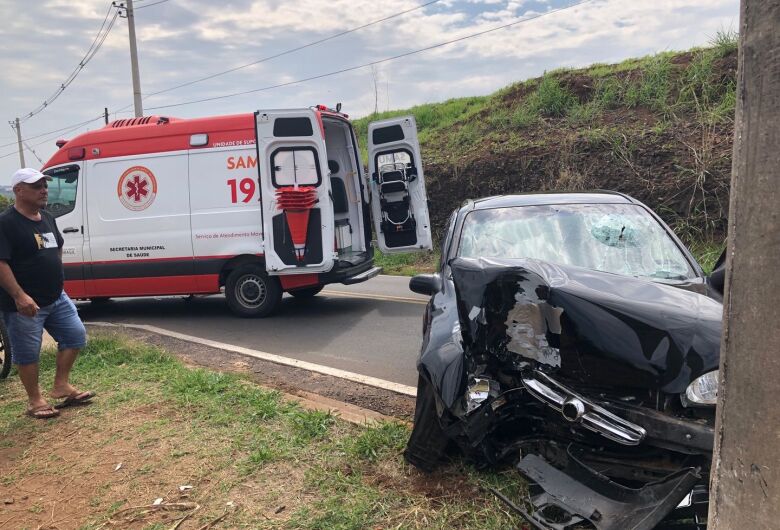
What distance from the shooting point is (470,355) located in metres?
2.67

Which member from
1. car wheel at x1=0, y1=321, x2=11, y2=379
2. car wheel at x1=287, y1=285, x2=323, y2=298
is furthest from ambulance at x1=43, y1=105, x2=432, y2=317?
car wheel at x1=0, y1=321, x2=11, y2=379

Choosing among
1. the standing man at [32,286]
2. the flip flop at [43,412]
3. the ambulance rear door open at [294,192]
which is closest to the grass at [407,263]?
the ambulance rear door open at [294,192]

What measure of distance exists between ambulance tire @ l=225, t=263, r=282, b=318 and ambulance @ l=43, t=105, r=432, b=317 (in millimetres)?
14

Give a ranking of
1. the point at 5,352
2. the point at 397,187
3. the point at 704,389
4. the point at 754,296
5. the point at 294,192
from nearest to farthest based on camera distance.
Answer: the point at 754,296, the point at 704,389, the point at 5,352, the point at 294,192, the point at 397,187

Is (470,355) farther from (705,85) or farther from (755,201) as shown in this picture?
(705,85)

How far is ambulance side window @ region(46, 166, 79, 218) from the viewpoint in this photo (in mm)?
8188

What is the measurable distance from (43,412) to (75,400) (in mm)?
252

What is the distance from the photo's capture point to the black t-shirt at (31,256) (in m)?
4.10

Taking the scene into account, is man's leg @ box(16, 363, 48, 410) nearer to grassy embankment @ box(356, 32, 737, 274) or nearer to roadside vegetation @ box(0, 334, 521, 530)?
roadside vegetation @ box(0, 334, 521, 530)

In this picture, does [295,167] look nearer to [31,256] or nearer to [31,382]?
[31,256]

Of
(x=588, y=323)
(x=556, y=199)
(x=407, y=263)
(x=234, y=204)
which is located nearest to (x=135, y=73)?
(x=407, y=263)

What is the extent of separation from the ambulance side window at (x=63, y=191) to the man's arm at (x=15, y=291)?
15.3 feet

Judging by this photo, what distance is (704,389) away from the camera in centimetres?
222

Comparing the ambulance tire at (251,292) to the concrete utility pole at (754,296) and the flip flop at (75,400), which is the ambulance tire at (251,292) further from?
the concrete utility pole at (754,296)
